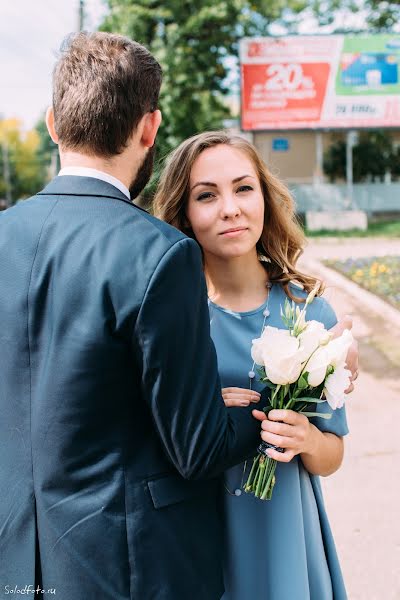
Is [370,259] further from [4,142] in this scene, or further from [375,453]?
[4,142]

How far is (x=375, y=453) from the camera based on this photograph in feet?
14.3

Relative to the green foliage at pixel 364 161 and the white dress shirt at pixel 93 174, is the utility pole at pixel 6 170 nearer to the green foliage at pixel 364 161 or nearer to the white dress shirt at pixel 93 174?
the green foliage at pixel 364 161

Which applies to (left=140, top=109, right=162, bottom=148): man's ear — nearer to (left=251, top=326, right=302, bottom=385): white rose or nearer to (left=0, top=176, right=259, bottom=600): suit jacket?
(left=0, top=176, right=259, bottom=600): suit jacket

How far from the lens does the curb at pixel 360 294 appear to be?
8211mm

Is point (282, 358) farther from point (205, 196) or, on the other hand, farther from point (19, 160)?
point (19, 160)

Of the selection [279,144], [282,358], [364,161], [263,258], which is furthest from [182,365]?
[364,161]

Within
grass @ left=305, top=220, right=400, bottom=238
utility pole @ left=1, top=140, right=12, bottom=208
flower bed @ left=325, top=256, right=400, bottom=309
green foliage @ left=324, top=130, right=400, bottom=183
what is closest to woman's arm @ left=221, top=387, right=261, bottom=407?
flower bed @ left=325, top=256, right=400, bottom=309

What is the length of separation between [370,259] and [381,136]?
17064mm

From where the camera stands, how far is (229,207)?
1.88 metres

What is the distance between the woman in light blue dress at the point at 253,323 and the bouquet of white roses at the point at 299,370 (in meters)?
0.06

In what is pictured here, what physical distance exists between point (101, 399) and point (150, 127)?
654 mm

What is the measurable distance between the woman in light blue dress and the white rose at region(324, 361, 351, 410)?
10cm

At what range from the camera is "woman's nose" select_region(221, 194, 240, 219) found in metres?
1.88

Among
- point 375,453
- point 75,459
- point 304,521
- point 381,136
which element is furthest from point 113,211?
point 381,136
